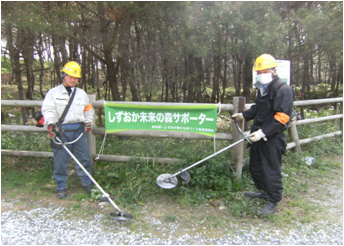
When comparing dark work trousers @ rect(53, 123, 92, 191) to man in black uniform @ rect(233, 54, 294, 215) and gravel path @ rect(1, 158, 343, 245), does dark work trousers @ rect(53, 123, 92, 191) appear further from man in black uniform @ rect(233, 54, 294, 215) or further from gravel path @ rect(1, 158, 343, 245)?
man in black uniform @ rect(233, 54, 294, 215)

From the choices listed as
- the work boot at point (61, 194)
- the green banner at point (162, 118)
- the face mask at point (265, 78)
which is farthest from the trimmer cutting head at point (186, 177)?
the work boot at point (61, 194)

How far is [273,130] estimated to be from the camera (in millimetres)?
3246

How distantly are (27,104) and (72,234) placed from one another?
266 cm

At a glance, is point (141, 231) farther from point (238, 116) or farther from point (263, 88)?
point (263, 88)

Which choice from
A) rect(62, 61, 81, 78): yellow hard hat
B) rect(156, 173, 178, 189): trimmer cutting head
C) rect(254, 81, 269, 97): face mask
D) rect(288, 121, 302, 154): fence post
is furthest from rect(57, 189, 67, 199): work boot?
rect(288, 121, 302, 154): fence post

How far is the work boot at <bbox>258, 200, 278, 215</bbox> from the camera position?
3407 millimetres

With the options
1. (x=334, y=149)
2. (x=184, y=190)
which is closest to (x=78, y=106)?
(x=184, y=190)

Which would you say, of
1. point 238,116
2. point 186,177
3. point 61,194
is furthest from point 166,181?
point 61,194

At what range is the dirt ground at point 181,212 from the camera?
319cm

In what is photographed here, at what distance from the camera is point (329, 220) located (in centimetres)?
340

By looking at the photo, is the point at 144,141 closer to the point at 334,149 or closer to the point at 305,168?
the point at 305,168

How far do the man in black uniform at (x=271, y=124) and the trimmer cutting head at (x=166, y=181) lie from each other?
1302 millimetres

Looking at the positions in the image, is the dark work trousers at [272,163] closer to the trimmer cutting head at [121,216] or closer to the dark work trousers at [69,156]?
the trimmer cutting head at [121,216]

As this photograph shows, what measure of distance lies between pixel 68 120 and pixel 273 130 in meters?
3.00
